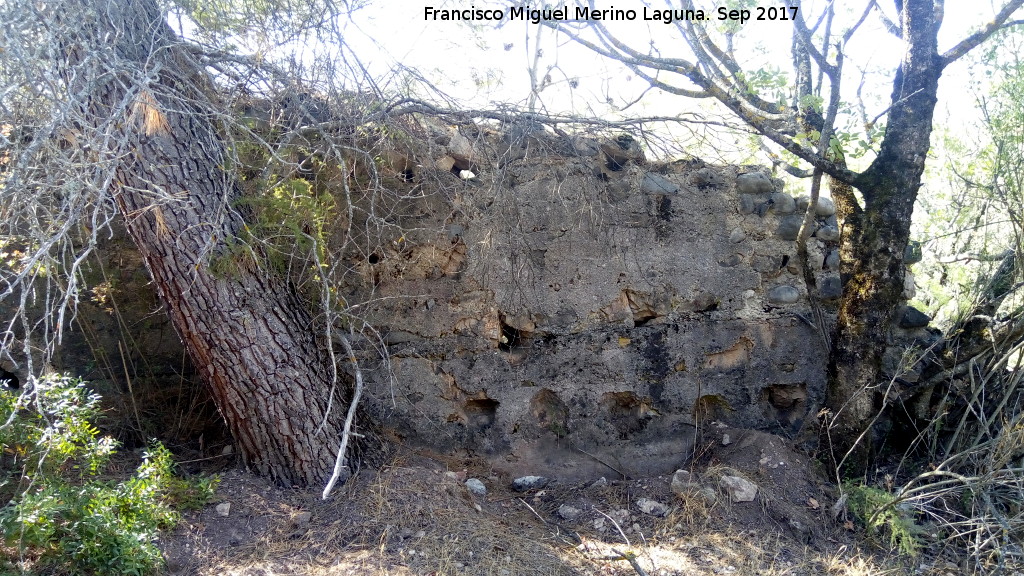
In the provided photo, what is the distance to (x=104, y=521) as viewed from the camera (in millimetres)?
2455

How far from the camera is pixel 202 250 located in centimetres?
300

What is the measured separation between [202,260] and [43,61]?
92 cm

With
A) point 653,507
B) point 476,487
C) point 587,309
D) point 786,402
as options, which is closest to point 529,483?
point 476,487

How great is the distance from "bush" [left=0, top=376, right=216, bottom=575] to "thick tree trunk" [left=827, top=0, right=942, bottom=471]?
116 inches

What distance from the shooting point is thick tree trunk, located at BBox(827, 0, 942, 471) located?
139 inches

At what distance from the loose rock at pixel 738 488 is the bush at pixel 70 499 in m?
2.27

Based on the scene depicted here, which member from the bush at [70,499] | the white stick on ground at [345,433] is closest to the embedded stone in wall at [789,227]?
the white stick on ground at [345,433]

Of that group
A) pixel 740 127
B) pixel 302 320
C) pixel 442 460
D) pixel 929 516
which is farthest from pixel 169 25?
pixel 929 516

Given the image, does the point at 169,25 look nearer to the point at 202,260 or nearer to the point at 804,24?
the point at 202,260

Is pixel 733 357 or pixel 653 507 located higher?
pixel 733 357

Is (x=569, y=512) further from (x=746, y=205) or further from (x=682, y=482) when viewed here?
(x=746, y=205)

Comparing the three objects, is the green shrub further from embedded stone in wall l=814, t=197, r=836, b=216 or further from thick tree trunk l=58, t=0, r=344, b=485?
thick tree trunk l=58, t=0, r=344, b=485

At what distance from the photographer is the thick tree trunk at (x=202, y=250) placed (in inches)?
115

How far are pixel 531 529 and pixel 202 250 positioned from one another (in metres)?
1.77
